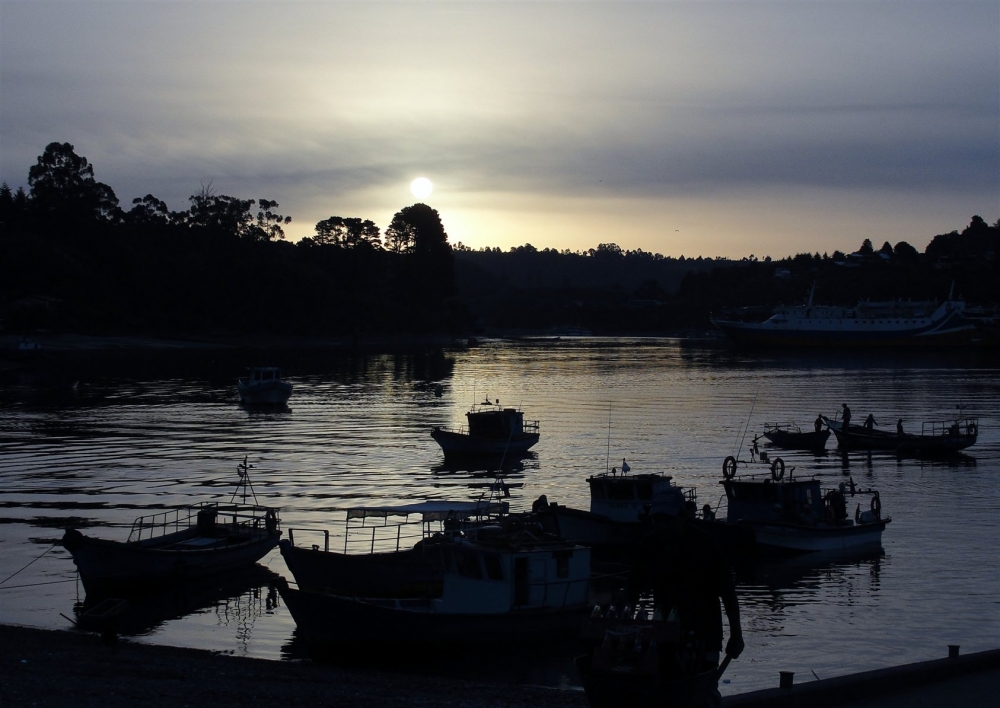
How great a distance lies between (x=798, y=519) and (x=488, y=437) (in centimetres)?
2847

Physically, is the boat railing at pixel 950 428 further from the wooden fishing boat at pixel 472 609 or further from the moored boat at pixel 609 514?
the wooden fishing boat at pixel 472 609

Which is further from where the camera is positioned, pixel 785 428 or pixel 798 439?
pixel 785 428

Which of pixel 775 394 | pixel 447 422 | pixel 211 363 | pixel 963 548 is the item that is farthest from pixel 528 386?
pixel 963 548

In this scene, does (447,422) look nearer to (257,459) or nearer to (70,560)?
(257,459)

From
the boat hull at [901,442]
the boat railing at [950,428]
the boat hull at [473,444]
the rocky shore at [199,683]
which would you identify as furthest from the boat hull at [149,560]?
the boat railing at [950,428]

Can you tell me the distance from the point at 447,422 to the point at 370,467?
83.8ft

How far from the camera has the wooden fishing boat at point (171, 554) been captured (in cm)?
2911

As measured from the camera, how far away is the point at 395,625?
24969 mm

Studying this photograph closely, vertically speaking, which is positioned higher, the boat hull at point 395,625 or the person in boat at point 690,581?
the person in boat at point 690,581

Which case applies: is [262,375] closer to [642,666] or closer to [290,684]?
[290,684]

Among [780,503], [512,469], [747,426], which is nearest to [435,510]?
[780,503]

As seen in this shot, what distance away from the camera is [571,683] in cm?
2278

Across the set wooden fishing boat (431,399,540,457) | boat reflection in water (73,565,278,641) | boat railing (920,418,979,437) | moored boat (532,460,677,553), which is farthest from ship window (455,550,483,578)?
boat railing (920,418,979,437)

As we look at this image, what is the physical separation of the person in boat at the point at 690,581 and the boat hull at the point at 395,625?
13.3m
